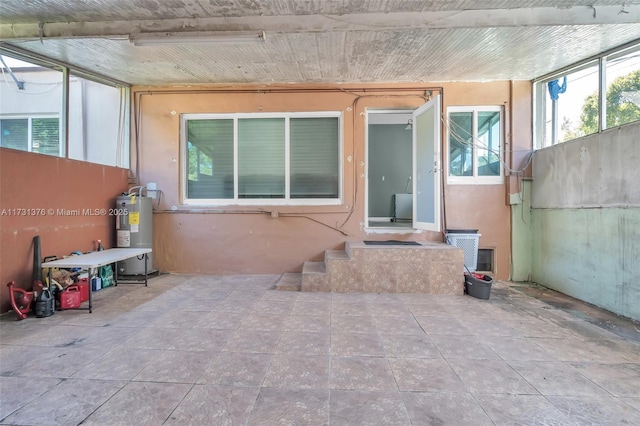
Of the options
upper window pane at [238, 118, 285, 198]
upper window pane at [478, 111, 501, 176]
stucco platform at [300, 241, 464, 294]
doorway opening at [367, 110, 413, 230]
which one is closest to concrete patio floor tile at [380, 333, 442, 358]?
stucco platform at [300, 241, 464, 294]

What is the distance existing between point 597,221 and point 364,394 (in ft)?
11.7

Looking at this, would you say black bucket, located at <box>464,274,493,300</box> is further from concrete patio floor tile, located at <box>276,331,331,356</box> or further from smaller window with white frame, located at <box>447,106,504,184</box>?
concrete patio floor tile, located at <box>276,331,331,356</box>

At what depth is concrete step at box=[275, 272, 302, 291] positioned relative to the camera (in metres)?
3.82

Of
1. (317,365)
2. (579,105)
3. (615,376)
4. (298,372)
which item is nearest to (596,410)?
(615,376)

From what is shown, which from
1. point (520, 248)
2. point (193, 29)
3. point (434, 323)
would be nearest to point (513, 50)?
point (520, 248)

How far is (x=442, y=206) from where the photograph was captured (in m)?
4.43

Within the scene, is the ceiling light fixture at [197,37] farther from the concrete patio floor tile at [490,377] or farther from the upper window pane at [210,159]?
the concrete patio floor tile at [490,377]

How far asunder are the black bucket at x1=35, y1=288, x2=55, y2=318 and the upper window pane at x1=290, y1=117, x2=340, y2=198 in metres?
3.20

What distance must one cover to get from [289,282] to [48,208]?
3.16 m

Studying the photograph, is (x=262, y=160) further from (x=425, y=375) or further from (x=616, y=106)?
(x=616, y=106)

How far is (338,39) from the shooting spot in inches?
125

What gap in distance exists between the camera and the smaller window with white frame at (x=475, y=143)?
4434 millimetres

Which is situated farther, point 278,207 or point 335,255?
point 278,207

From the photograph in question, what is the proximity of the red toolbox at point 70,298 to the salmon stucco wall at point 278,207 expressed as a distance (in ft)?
5.02
